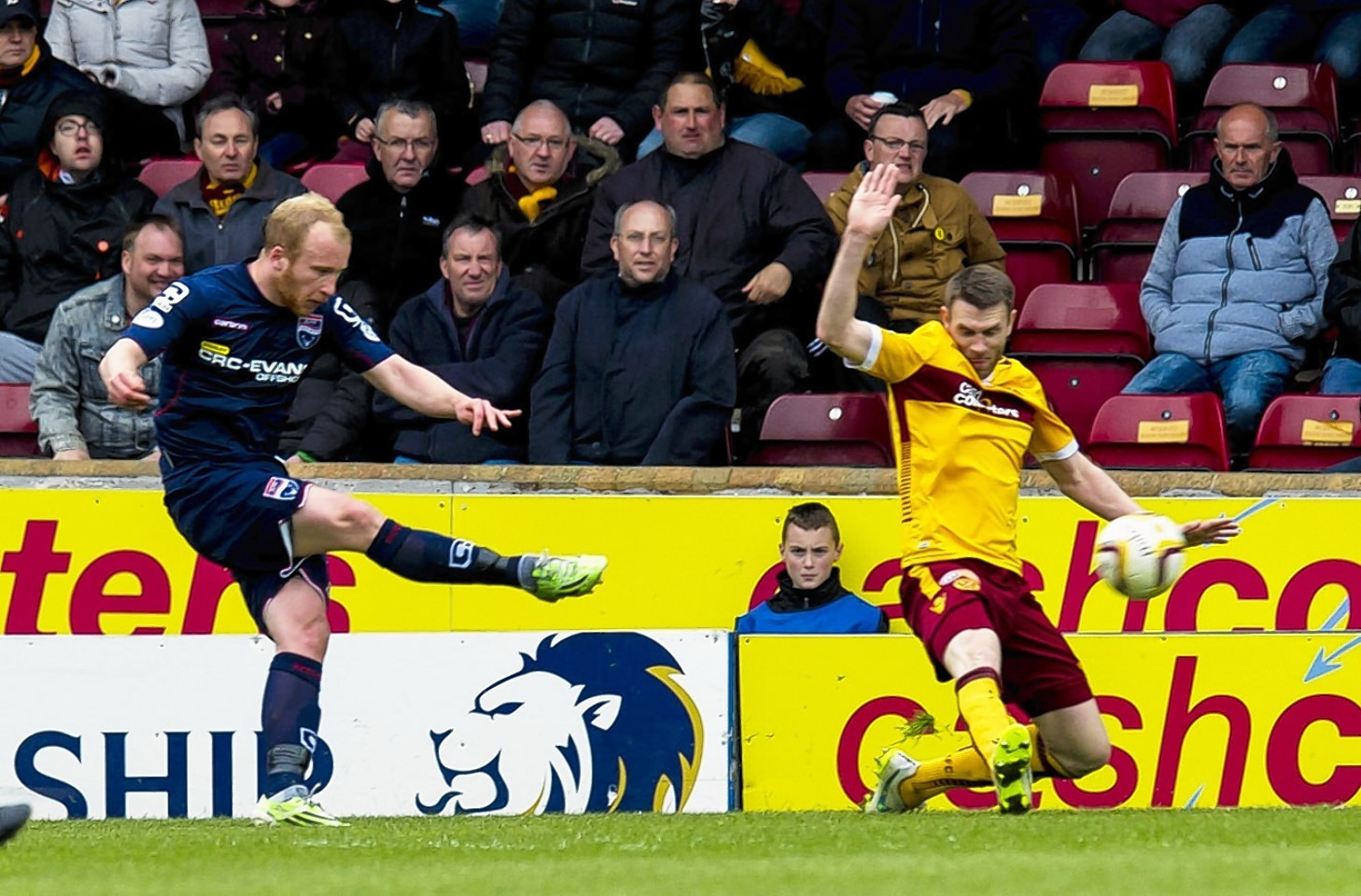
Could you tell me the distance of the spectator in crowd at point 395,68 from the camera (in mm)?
12242

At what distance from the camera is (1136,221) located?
1167 centimetres

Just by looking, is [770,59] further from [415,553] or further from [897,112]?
[415,553]

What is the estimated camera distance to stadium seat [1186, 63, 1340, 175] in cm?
1202

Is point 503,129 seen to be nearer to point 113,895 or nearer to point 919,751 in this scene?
point 919,751

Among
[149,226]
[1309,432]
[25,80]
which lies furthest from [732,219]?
[25,80]

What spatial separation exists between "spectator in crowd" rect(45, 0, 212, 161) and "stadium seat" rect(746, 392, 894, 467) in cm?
443

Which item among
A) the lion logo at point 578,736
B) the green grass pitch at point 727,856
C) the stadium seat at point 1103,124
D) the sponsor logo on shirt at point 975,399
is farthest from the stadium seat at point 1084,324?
the green grass pitch at point 727,856

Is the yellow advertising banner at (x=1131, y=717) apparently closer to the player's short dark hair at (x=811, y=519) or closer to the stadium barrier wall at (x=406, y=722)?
the stadium barrier wall at (x=406, y=722)

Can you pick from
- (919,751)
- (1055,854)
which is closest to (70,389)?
(919,751)

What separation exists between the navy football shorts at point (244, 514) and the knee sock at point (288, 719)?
0.25m

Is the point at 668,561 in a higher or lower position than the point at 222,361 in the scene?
lower

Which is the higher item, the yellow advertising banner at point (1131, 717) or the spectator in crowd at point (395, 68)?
the spectator in crowd at point (395, 68)

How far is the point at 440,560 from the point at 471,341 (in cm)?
358

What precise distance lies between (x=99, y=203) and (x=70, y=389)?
4.48ft
